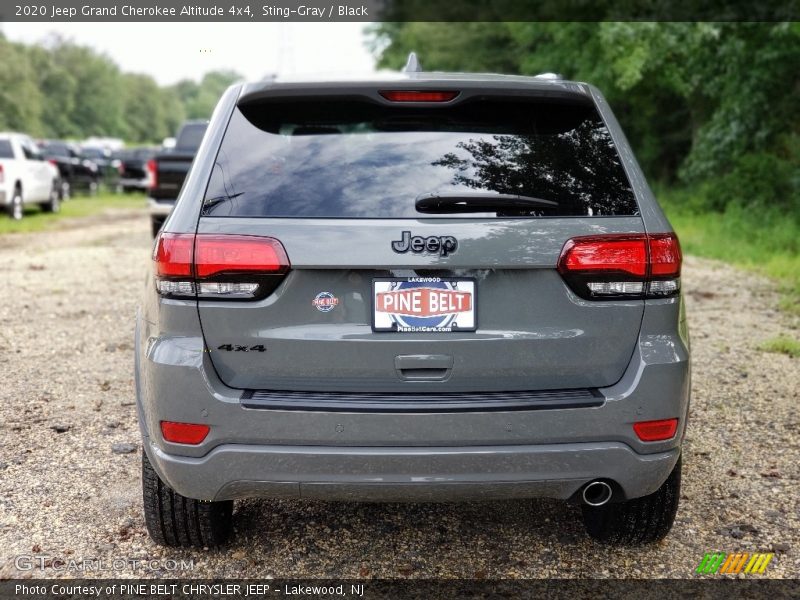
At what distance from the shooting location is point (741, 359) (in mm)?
7121

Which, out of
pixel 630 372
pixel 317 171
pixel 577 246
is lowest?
pixel 630 372

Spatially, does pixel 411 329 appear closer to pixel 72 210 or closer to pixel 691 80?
pixel 691 80

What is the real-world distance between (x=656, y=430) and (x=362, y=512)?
1530 millimetres

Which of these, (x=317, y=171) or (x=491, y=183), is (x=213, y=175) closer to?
(x=317, y=171)

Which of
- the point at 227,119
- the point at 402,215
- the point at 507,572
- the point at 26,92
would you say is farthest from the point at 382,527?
the point at 26,92

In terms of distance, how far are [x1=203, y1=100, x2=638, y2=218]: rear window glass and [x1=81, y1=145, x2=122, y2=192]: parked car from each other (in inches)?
1326

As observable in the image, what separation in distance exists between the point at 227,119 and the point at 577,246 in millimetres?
1324

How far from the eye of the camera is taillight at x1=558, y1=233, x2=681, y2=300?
2924 millimetres

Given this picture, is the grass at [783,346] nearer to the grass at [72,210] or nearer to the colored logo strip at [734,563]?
the colored logo strip at [734,563]

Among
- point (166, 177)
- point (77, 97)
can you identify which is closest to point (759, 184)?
point (166, 177)

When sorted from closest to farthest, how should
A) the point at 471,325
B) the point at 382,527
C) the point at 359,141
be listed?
the point at 471,325
the point at 359,141
the point at 382,527

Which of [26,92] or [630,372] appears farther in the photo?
[26,92]

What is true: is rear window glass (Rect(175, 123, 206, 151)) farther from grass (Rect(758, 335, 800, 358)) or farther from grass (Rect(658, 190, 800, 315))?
grass (Rect(758, 335, 800, 358))

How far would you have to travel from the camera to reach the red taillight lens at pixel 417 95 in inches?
122
